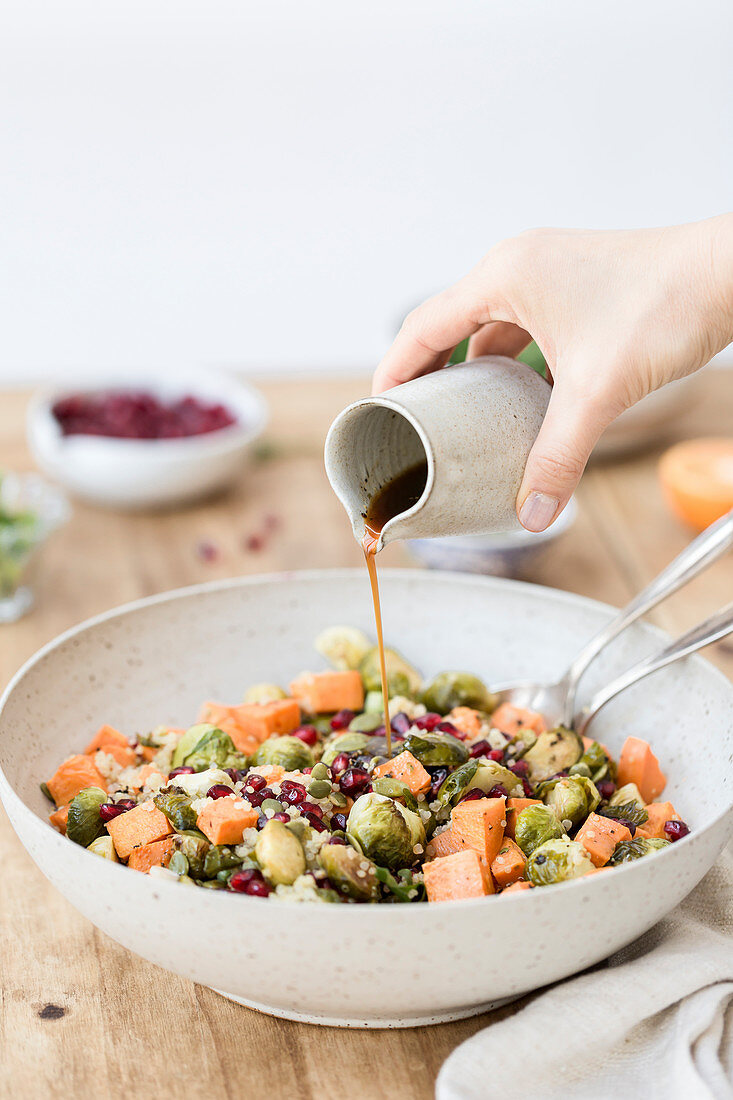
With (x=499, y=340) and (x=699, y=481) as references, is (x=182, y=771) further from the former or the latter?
(x=699, y=481)

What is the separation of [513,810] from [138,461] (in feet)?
6.67

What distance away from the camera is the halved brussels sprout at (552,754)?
2.08 metres

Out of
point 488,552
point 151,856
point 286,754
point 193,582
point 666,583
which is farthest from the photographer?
point 193,582

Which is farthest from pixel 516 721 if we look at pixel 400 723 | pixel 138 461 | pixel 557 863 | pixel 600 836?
pixel 138 461

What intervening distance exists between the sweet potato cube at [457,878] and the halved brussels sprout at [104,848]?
51cm

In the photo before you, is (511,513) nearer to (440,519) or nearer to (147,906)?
(440,519)

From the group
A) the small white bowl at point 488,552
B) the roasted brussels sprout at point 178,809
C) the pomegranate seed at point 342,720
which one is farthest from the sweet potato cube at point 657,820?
the small white bowl at point 488,552

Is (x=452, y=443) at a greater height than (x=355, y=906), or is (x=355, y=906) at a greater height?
(x=452, y=443)

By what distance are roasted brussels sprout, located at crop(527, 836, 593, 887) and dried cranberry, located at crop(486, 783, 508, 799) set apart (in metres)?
0.16

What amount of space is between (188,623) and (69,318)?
472cm

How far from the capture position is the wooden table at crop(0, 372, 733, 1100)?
5.32 ft

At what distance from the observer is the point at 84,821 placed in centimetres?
182

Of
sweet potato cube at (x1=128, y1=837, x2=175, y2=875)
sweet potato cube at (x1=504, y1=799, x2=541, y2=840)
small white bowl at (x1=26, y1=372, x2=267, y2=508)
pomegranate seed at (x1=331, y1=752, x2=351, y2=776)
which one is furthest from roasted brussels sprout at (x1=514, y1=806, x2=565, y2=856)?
small white bowl at (x1=26, y1=372, x2=267, y2=508)

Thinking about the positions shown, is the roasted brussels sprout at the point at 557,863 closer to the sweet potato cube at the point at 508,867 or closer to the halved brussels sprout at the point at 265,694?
the sweet potato cube at the point at 508,867
